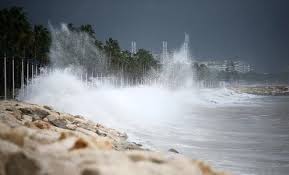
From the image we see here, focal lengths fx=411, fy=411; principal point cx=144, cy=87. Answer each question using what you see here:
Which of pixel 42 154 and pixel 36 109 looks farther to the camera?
pixel 36 109

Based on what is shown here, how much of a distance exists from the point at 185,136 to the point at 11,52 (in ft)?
135

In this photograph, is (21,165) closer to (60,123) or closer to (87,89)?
(60,123)

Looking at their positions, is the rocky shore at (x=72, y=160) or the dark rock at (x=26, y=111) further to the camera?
the dark rock at (x=26, y=111)

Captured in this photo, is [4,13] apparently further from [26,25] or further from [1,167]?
[1,167]

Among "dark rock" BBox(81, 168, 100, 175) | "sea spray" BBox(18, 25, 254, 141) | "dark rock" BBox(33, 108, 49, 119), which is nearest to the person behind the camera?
"dark rock" BBox(81, 168, 100, 175)

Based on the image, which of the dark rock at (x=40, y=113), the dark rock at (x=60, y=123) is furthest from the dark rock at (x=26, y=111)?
the dark rock at (x=60, y=123)

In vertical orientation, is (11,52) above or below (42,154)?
above

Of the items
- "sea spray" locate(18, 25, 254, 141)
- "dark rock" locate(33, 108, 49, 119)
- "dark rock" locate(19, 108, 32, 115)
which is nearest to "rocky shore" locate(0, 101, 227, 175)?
"dark rock" locate(33, 108, 49, 119)

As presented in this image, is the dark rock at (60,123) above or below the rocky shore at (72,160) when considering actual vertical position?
below

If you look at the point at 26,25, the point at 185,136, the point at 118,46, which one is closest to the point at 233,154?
the point at 185,136

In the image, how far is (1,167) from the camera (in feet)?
22.0

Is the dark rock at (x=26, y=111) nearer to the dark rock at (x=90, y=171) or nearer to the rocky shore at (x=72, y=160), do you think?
the rocky shore at (x=72, y=160)

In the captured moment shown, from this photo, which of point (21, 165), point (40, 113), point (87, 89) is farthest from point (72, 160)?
point (87, 89)

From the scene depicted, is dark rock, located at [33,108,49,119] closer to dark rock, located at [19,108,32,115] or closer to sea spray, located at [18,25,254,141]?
dark rock, located at [19,108,32,115]
